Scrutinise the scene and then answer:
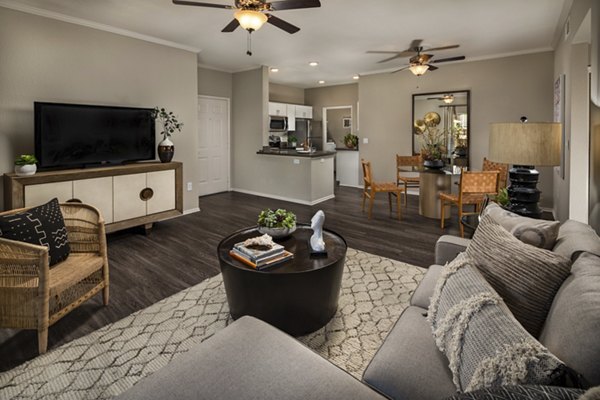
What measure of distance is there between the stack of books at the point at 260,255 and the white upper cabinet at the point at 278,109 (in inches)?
269

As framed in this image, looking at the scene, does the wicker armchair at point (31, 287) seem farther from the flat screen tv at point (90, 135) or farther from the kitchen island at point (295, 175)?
the kitchen island at point (295, 175)

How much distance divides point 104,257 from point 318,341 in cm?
171

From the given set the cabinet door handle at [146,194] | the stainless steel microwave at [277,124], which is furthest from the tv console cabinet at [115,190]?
the stainless steel microwave at [277,124]

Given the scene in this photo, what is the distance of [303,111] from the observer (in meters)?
9.91

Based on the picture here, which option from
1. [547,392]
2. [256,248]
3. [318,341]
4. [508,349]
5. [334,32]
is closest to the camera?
[547,392]

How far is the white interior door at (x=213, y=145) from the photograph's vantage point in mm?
7148

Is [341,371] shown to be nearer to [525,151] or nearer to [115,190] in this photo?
[525,151]

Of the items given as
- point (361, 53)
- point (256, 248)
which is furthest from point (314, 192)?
point (256, 248)

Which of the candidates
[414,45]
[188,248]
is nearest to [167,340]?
[188,248]

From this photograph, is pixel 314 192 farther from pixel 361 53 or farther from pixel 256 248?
pixel 256 248

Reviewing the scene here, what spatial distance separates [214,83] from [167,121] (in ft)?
7.89

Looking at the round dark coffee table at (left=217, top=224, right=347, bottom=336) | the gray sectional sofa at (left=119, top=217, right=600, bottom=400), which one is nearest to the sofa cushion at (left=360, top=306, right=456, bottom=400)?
the gray sectional sofa at (left=119, top=217, right=600, bottom=400)

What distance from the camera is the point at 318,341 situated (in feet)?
7.38

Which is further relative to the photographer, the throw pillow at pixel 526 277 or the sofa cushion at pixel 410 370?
the throw pillow at pixel 526 277
